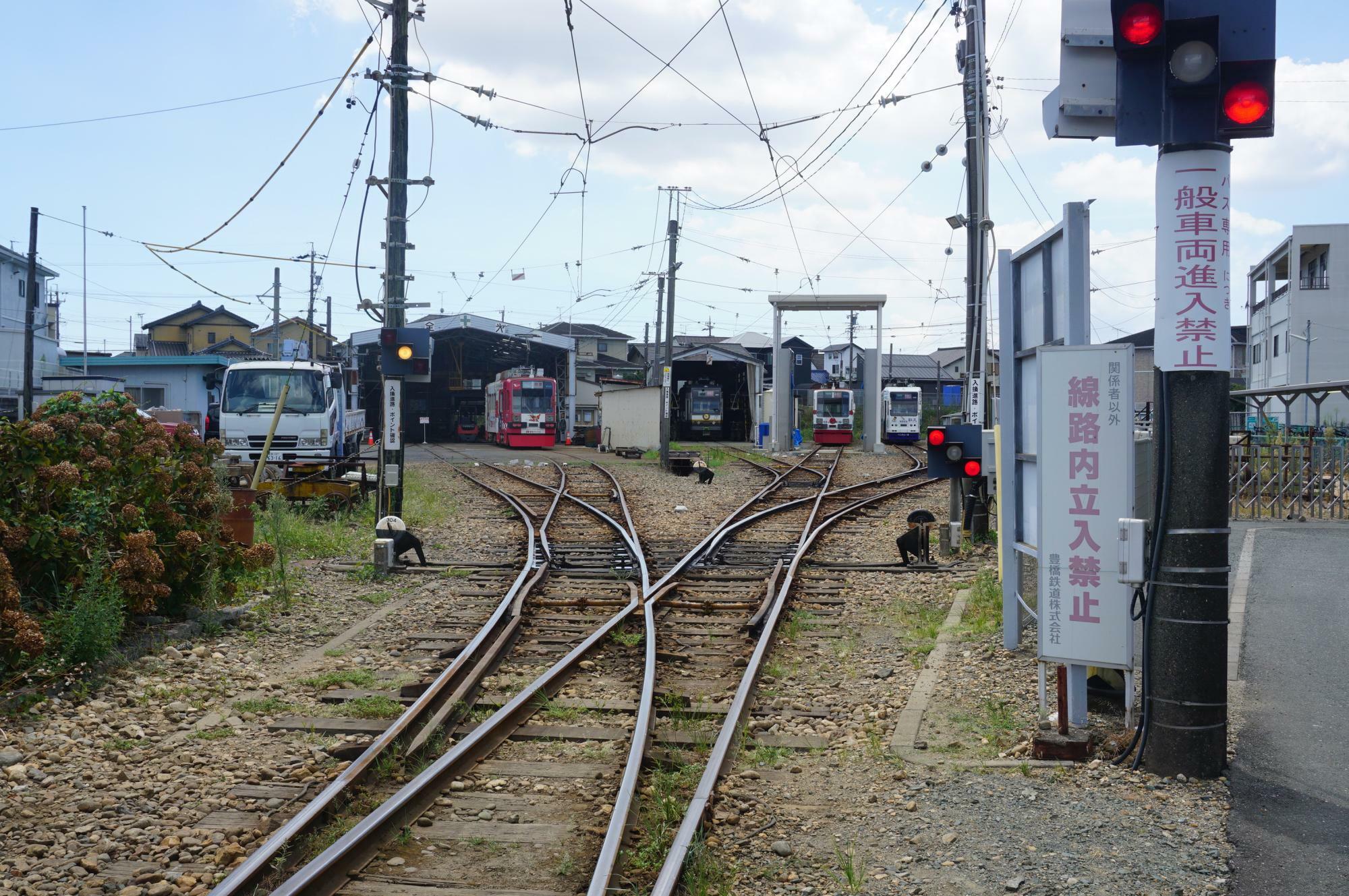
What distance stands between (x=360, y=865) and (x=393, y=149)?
11.8 m

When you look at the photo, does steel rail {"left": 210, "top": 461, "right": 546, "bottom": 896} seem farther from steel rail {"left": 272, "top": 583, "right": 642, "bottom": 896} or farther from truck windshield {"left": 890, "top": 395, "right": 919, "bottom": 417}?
truck windshield {"left": 890, "top": 395, "right": 919, "bottom": 417}

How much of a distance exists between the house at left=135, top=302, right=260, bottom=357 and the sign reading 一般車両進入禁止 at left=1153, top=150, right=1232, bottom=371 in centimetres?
8282

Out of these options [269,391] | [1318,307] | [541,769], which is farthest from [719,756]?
[1318,307]

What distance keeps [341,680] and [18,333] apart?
43.4 m

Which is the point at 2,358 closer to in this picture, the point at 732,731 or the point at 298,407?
the point at 298,407

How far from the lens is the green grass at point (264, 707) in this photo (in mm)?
6555

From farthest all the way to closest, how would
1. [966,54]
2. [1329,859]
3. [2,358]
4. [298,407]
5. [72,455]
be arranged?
[2,358]
[298,407]
[966,54]
[72,455]
[1329,859]

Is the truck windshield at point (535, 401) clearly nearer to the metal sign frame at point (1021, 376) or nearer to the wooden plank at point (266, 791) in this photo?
the metal sign frame at point (1021, 376)

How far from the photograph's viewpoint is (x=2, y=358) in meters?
43.2

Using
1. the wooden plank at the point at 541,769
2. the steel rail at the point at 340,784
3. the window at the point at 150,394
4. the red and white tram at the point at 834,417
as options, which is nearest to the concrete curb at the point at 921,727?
the wooden plank at the point at 541,769

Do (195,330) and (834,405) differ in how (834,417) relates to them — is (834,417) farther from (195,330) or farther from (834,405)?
(195,330)

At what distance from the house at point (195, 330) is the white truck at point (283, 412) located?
64.8 metres

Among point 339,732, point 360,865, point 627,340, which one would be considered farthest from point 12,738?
point 627,340

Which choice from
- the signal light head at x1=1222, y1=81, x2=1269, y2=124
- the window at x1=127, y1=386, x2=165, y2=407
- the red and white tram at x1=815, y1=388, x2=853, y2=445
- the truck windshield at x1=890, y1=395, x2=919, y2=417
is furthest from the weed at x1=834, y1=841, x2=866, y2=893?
the window at x1=127, y1=386, x2=165, y2=407
